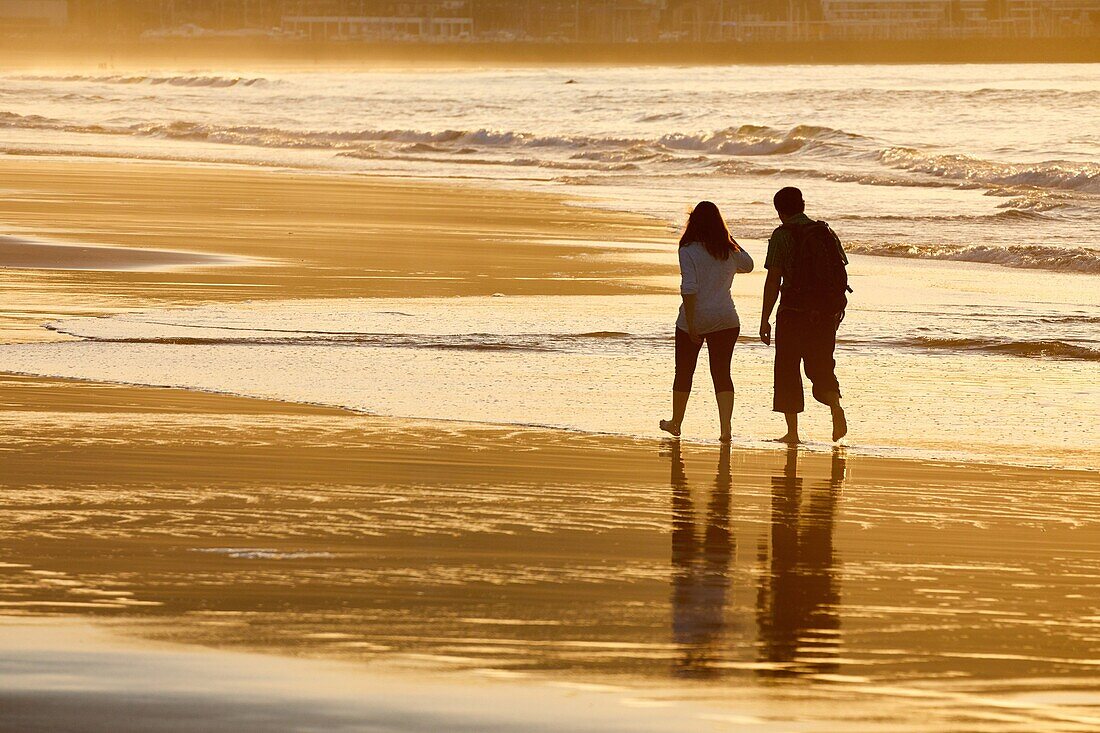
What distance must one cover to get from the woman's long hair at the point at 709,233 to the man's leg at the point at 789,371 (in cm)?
45

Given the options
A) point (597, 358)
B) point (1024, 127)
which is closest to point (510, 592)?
point (597, 358)

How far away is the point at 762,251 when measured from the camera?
18328mm

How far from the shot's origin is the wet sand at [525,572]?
4.72m

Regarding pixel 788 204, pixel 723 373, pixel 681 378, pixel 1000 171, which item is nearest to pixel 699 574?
pixel 723 373

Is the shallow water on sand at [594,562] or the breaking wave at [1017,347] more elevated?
the shallow water on sand at [594,562]

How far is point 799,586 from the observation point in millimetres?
5941

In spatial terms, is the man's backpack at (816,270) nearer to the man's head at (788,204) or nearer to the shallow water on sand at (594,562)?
the man's head at (788,204)

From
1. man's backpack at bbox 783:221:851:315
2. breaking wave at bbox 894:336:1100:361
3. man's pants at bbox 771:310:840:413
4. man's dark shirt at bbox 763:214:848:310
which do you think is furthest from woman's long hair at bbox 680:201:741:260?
breaking wave at bbox 894:336:1100:361

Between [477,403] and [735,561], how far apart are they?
138 inches

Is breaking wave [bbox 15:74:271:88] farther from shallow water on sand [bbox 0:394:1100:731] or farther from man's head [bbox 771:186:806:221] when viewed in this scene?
shallow water on sand [bbox 0:394:1100:731]

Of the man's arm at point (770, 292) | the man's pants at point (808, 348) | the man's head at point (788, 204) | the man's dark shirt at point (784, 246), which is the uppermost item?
the man's head at point (788, 204)

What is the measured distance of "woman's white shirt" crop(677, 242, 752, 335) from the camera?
28.9 ft

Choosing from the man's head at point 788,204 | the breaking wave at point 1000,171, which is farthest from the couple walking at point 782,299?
the breaking wave at point 1000,171

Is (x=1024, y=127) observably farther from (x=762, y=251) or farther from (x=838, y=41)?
(x=838, y=41)
